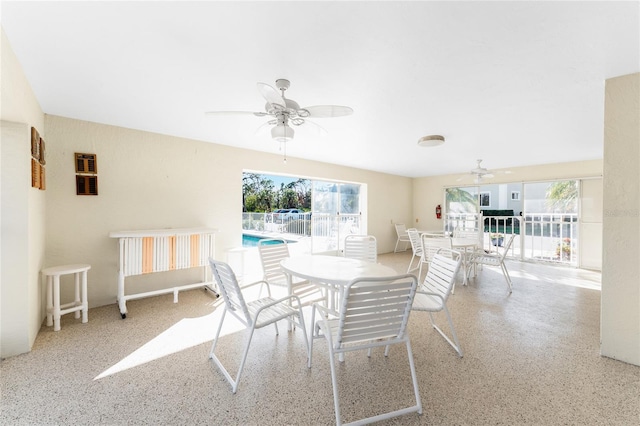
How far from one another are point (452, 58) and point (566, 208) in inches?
233

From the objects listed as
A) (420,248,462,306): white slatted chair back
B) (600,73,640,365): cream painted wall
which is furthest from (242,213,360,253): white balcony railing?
(600,73,640,365): cream painted wall

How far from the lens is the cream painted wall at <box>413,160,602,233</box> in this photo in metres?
5.32

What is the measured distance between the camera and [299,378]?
1.83m

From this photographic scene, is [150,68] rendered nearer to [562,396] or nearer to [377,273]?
[377,273]

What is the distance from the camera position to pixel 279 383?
5.83ft

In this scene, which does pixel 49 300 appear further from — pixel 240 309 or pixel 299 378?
pixel 299 378

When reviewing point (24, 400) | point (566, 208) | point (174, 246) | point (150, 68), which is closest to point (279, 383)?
point (24, 400)

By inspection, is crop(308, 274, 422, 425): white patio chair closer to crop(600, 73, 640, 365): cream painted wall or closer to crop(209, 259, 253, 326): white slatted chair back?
crop(209, 259, 253, 326): white slatted chair back

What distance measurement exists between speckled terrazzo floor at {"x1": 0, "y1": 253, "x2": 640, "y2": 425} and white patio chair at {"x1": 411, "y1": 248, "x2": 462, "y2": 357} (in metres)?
0.33

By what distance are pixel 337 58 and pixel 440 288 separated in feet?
6.51

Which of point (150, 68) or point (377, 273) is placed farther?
point (377, 273)

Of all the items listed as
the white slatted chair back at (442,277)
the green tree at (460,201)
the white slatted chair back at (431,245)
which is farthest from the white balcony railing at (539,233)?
the white slatted chair back at (442,277)

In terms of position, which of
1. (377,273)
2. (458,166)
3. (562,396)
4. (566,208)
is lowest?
(562,396)

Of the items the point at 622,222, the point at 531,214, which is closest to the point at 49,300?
the point at 622,222
